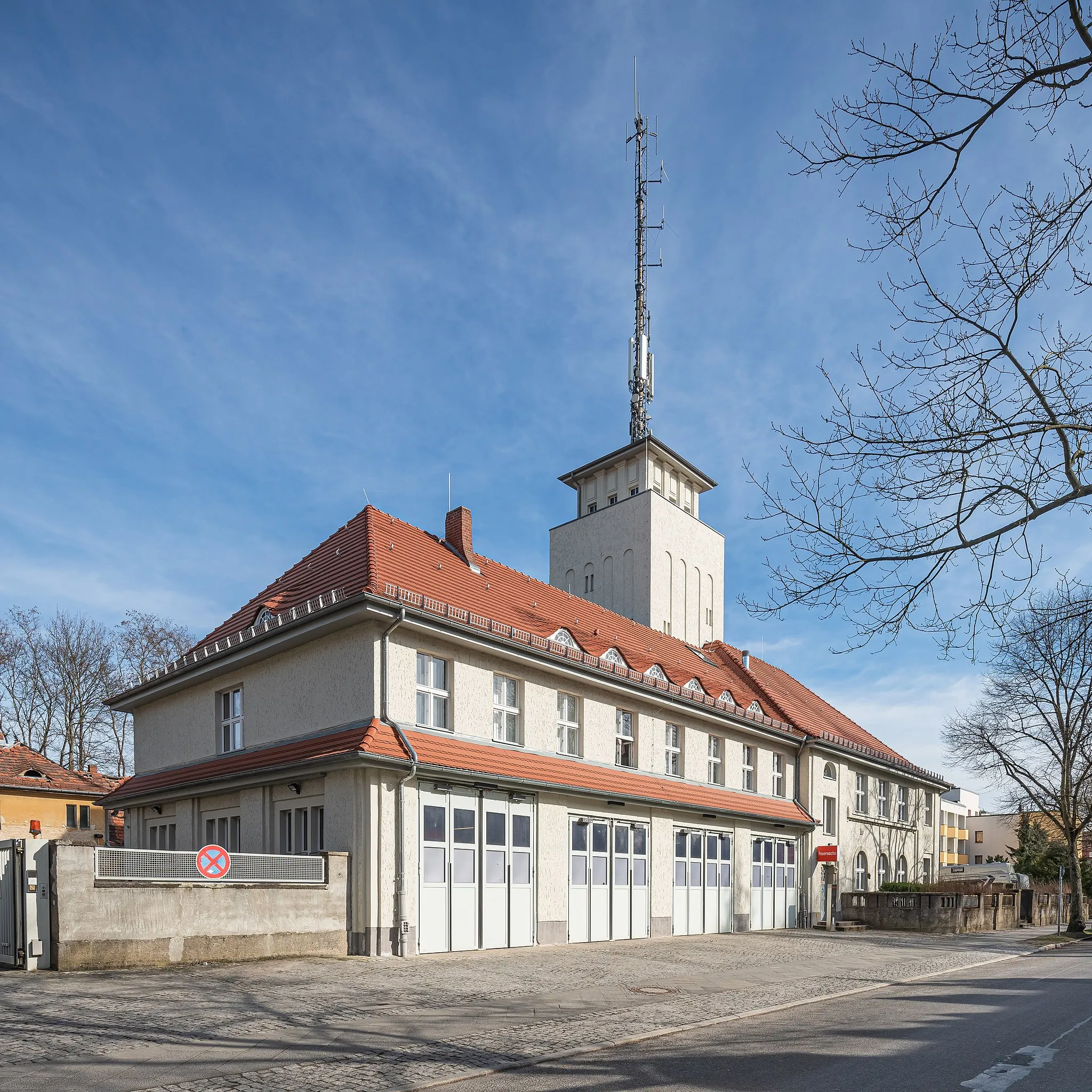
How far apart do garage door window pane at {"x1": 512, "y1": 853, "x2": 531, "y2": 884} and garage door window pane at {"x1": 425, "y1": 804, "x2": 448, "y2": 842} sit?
2.16 metres

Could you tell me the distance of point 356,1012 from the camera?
11.2 metres

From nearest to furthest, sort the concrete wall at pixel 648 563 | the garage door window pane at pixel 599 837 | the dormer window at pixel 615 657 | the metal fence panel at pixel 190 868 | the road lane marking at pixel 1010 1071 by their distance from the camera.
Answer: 1. the road lane marking at pixel 1010 1071
2. the metal fence panel at pixel 190 868
3. the garage door window pane at pixel 599 837
4. the dormer window at pixel 615 657
5. the concrete wall at pixel 648 563

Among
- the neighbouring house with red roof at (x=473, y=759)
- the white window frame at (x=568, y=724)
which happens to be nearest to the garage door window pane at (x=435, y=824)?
the neighbouring house with red roof at (x=473, y=759)

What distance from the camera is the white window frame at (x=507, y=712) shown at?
21.3 m

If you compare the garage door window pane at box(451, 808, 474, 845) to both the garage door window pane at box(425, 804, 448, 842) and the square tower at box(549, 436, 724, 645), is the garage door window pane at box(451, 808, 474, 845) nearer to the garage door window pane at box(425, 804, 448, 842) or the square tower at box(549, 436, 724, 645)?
the garage door window pane at box(425, 804, 448, 842)

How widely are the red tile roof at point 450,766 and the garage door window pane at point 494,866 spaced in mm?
1535

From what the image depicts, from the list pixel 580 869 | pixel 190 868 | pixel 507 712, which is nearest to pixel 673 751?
pixel 580 869

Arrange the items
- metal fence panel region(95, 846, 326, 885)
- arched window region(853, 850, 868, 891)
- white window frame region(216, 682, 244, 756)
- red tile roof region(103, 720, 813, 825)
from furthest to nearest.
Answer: arched window region(853, 850, 868, 891) → white window frame region(216, 682, 244, 756) → red tile roof region(103, 720, 813, 825) → metal fence panel region(95, 846, 326, 885)

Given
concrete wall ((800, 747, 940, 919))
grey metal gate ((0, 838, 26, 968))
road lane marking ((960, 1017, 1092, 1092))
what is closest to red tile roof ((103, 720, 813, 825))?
grey metal gate ((0, 838, 26, 968))

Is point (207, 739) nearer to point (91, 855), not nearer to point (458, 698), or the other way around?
point (458, 698)

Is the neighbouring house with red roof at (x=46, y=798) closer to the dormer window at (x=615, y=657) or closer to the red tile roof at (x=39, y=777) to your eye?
the red tile roof at (x=39, y=777)

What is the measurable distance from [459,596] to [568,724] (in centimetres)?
409

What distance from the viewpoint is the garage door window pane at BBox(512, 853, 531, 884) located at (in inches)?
787

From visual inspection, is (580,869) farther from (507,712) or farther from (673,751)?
(673,751)
